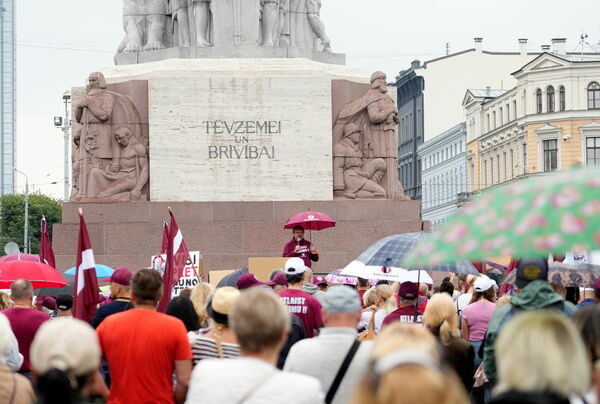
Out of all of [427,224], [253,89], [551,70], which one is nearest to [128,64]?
[253,89]

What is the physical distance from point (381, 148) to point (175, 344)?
55.7 ft

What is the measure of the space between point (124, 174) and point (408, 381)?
1969 centimetres

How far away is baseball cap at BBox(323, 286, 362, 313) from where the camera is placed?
24.2ft

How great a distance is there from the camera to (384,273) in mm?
13305

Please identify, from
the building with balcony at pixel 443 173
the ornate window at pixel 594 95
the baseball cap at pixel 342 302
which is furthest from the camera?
the building with balcony at pixel 443 173

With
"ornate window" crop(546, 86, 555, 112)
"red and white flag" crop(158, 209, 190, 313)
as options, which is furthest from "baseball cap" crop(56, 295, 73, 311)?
"ornate window" crop(546, 86, 555, 112)

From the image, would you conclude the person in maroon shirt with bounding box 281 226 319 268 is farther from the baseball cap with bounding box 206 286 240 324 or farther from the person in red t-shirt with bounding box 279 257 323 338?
the baseball cap with bounding box 206 286 240 324

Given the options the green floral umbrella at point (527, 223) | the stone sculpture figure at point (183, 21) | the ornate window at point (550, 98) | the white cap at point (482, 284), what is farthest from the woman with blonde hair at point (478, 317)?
the ornate window at point (550, 98)

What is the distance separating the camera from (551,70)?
77438 mm

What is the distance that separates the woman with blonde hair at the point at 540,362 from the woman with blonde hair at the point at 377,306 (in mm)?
7113

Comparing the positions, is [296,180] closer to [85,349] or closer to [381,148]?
[381,148]

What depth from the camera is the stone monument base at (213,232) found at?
23.2 m

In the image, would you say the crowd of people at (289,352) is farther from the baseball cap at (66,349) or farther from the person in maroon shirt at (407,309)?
the person in maroon shirt at (407,309)

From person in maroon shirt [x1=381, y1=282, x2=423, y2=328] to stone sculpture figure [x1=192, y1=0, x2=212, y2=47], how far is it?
46.3ft
